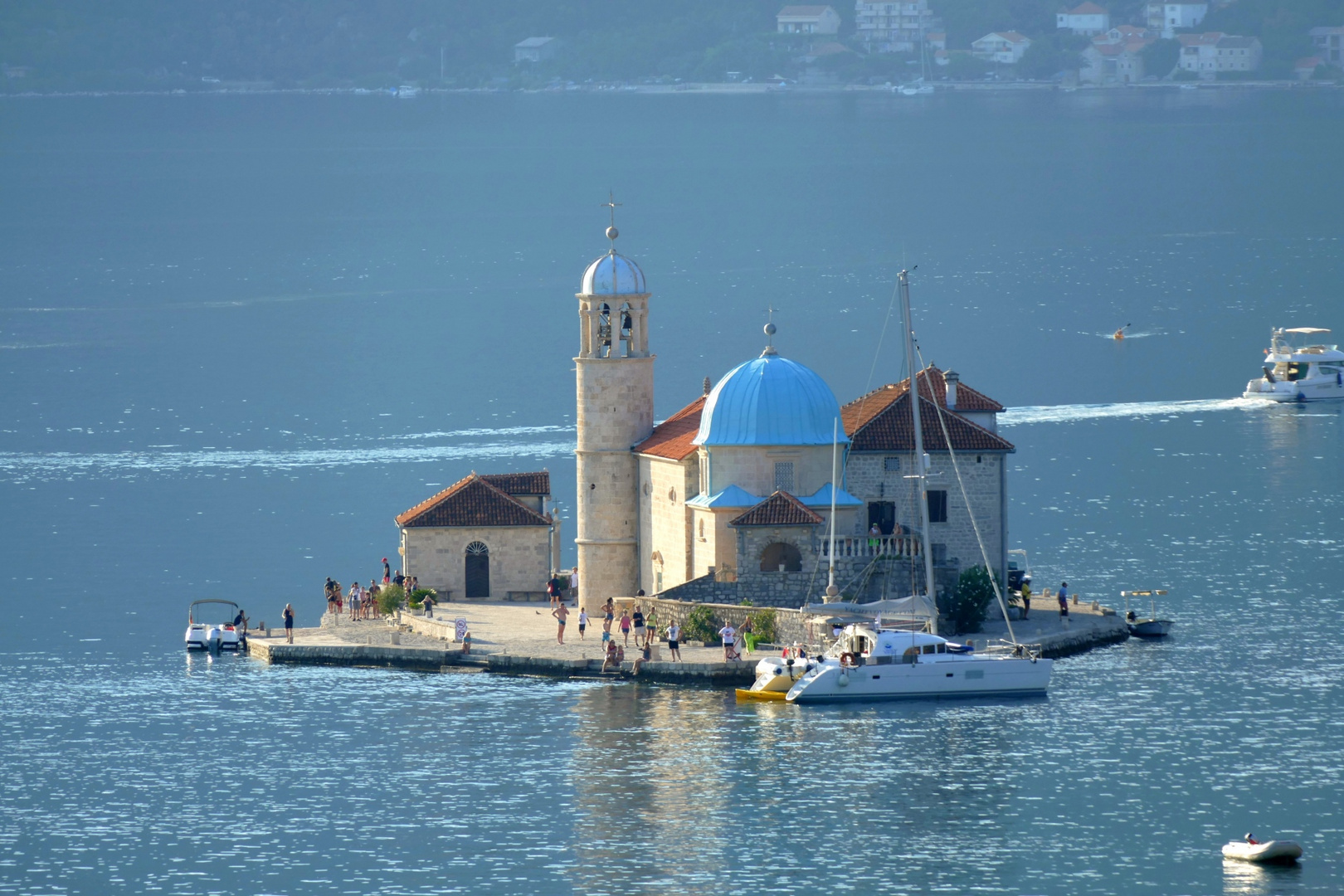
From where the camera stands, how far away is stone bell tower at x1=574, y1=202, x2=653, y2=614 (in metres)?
72.6

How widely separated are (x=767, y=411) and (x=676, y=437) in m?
3.65

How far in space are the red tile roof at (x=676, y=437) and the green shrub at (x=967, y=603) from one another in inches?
316

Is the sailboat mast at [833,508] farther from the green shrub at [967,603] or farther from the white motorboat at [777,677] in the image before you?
the white motorboat at [777,677]

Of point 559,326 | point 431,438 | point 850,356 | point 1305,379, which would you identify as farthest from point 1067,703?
point 559,326

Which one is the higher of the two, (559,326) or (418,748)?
(559,326)

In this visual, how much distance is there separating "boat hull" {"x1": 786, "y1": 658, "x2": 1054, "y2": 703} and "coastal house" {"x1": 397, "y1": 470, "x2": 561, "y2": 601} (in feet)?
43.4

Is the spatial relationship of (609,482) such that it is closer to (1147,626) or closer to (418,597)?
(418,597)

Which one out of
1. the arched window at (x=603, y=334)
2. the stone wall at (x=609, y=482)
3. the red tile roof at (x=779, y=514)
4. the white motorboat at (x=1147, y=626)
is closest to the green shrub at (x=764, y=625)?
the red tile roof at (x=779, y=514)

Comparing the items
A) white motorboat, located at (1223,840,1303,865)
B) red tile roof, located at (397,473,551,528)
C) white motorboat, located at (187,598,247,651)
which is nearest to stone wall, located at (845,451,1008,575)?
red tile roof, located at (397,473,551,528)

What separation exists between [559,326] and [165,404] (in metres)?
34.3

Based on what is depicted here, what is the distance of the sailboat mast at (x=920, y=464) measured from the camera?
2635 inches

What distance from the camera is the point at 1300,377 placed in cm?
13000

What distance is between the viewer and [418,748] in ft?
199

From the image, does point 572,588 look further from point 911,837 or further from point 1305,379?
point 1305,379
